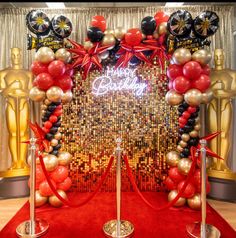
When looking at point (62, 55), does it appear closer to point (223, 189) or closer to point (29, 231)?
point (29, 231)

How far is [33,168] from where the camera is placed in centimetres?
311

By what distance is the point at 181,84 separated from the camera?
12.1 ft

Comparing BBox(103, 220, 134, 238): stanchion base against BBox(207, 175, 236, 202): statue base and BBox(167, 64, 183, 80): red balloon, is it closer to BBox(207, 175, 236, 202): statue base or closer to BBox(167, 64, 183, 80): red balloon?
BBox(207, 175, 236, 202): statue base

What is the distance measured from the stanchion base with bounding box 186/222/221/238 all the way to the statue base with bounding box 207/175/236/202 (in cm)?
118

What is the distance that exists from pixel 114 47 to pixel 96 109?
3.40 ft

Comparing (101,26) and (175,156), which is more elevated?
(101,26)

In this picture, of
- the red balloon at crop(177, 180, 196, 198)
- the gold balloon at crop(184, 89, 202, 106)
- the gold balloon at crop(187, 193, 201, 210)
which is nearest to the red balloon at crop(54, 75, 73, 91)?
the gold balloon at crop(184, 89, 202, 106)

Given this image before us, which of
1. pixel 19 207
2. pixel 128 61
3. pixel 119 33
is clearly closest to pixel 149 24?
pixel 119 33

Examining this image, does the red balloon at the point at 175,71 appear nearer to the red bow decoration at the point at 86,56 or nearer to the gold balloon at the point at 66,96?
the red bow decoration at the point at 86,56

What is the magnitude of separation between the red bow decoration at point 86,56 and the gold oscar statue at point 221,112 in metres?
1.79

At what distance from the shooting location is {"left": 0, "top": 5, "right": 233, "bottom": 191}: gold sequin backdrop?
4445 millimetres

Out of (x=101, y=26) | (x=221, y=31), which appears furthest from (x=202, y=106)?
(x=101, y=26)

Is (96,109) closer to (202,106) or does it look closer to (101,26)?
(101,26)

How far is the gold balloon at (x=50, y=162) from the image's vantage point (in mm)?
3764
